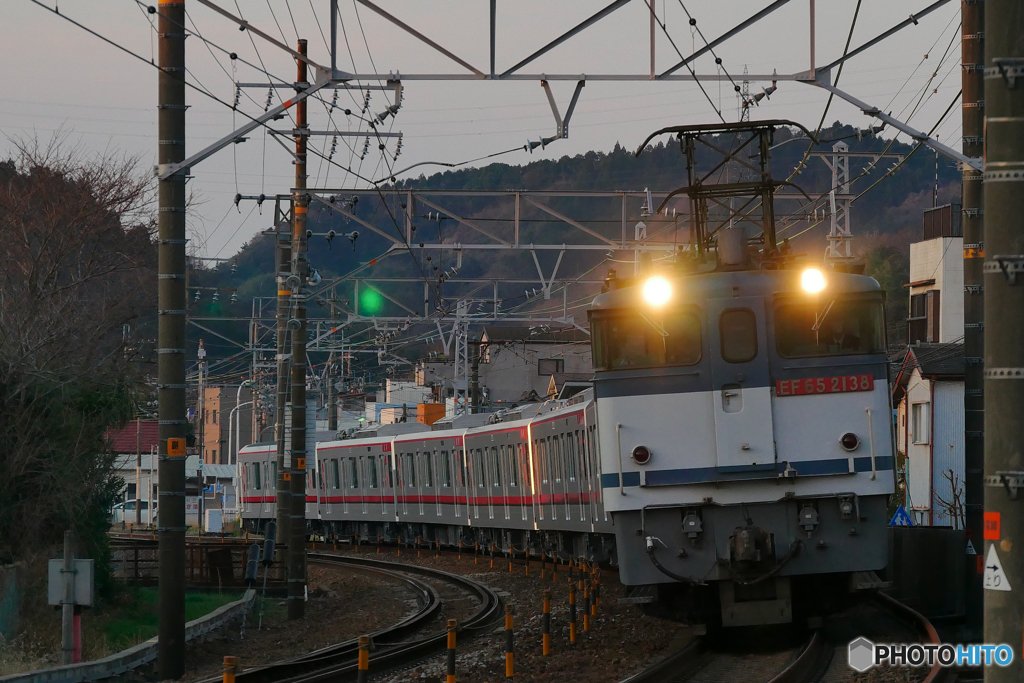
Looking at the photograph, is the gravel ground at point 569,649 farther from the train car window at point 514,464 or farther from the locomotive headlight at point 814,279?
the train car window at point 514,464

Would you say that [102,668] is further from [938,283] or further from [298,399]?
[938,283]

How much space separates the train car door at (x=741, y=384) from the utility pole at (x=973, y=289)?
348 centimetres

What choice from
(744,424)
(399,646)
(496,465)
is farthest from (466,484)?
(744,424)

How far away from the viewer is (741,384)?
466 inches

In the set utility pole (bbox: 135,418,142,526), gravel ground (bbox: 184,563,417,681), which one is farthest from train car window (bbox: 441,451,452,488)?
utility pole (bbox: 135,418,142,526)

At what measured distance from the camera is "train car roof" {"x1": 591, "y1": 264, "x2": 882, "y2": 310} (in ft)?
39.3

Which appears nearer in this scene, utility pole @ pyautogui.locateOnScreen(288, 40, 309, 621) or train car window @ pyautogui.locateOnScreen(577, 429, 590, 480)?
train car window @ pyautogui.locateOnScreen(577, 429, 590, 480)

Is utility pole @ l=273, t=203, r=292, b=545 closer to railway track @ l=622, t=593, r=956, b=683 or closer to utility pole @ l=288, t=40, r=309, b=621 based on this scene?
utility pole @ l=288, t=40, r=309, b=621

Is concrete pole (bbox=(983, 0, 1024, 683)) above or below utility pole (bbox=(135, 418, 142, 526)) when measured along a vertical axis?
above

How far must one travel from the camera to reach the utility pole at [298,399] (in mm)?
20469

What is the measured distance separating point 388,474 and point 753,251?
967 inches

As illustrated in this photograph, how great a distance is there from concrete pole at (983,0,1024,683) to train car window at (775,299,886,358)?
567cm

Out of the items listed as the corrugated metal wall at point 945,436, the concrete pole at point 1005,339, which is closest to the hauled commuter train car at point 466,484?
the concrete pole at point 1005,339

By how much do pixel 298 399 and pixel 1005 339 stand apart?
50.8 ft
